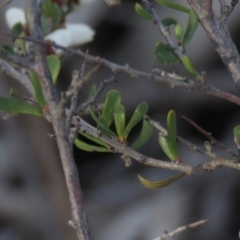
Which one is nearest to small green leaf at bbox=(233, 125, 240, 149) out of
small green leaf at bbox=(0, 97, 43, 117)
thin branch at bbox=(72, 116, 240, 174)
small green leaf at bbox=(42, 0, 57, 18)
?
thin branch at bbox=(72, 116, 240, 174)

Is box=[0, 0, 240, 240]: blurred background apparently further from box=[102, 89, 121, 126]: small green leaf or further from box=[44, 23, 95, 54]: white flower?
box=[102, 89, 121, 126]: small green leaf

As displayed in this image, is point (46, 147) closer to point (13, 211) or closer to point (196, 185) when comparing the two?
point (13, 211)

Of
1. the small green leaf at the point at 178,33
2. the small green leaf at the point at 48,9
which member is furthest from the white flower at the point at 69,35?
the small green leaf at the point at 178,33

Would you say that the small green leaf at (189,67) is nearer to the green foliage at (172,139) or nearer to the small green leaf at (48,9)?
the green foliage at (172,139)

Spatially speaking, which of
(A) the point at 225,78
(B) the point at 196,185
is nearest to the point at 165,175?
(B) the point at 196,185

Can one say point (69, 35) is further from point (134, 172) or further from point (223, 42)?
point (134, 172)
